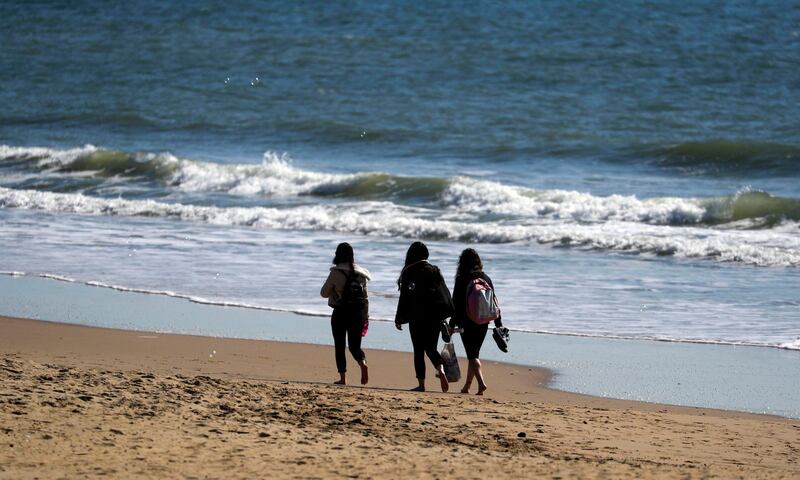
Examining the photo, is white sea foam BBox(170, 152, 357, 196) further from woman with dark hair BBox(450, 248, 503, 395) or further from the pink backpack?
the pink backpack

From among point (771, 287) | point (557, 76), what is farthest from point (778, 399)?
point (557, 76)

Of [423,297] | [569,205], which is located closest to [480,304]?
[423,297]

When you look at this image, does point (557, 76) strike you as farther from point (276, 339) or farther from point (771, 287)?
point (276, 339)

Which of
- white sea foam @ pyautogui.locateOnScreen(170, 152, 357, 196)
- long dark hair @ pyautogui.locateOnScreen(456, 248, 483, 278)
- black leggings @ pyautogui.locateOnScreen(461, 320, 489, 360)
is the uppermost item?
white sea foam @ pyautogui.locateOnScreen(170, 152, 357, 196)

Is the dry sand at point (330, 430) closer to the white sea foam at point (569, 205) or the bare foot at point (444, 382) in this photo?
the bare foot at point (444, 382)

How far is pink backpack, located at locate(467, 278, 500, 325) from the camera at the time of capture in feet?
31.1

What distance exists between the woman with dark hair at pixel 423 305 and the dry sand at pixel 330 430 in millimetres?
427

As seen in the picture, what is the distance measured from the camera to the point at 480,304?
949 cm

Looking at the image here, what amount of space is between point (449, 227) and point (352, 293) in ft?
36.3

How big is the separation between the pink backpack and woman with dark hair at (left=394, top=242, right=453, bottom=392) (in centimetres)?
18

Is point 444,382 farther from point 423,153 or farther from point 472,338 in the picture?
point 423,153

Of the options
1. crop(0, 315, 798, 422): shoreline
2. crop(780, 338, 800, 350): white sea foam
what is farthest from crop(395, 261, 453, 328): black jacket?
crop(780, 338, 800, 350): white sea foam

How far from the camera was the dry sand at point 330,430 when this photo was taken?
655 centimetres

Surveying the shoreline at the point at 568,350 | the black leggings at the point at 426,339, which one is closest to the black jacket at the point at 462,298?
the black leggings at the point at 426,339
